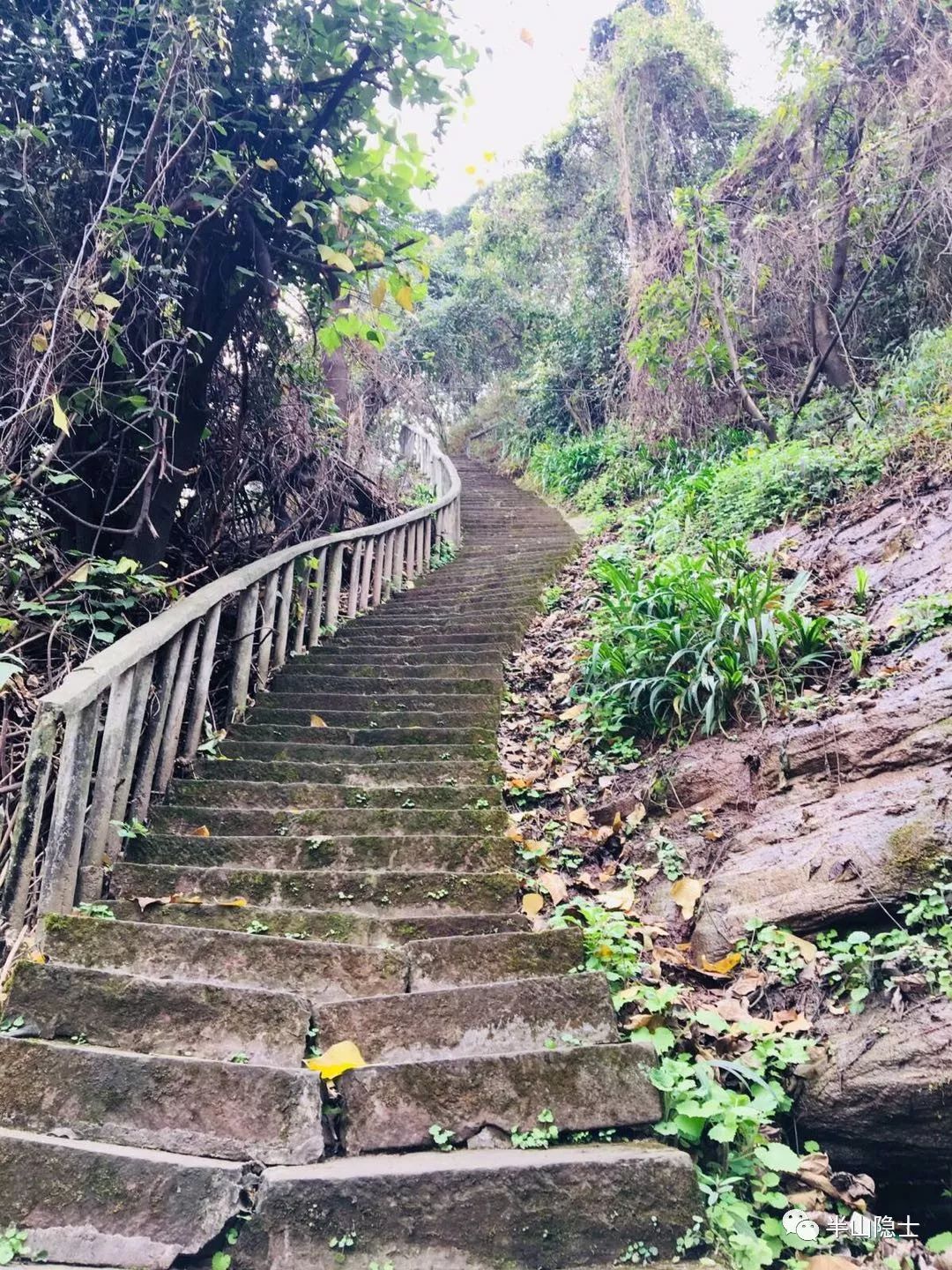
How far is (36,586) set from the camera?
3863 mm

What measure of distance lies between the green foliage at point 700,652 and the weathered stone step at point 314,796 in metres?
1.09

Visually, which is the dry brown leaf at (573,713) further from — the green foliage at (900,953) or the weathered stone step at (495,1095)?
the weathered stone step at (495,1095)

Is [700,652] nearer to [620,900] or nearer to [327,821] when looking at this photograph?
[620,900]

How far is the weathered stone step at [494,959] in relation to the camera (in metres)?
2.70

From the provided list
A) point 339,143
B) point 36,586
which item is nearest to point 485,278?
point 339,143

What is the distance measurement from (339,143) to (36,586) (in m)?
2.86

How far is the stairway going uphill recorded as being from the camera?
1913 mm

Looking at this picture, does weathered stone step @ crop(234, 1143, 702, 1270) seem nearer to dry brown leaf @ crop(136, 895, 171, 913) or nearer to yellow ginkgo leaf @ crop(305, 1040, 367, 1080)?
yellow ginkgo leaf @ crop(305, 1040, 367, 1080)

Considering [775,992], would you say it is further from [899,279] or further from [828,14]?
[828,14]

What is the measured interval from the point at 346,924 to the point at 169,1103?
0.88 m

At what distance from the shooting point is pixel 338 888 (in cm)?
320

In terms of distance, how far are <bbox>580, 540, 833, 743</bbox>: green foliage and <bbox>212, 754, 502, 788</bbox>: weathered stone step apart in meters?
0.88

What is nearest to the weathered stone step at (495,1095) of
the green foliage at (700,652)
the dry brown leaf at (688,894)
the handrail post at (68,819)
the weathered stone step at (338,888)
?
the weathered stone step at (338,888)

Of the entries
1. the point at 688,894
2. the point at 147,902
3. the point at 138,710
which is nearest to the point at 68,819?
the point at 147,902
